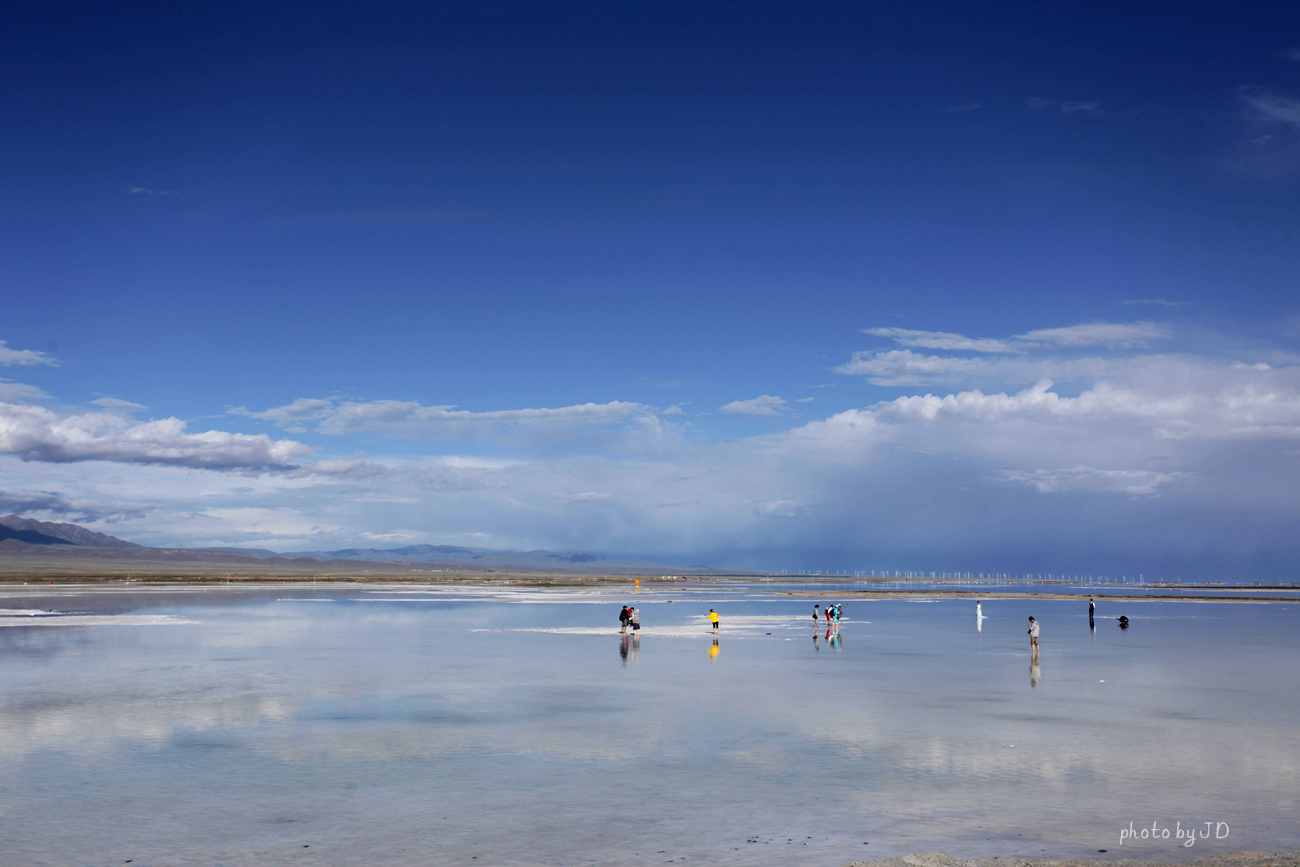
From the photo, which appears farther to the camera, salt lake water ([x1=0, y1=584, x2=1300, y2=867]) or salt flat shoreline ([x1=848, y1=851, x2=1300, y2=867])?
Result: salt lake water ([x1=0, y1=584, x2=1300, y2=867])

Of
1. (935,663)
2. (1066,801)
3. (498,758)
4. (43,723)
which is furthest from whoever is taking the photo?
(935,663)

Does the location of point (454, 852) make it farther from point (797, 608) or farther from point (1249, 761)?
point (797, 608)

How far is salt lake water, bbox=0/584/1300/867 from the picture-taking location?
12047mm

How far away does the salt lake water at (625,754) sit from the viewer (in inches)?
474

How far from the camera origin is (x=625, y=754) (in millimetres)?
17297

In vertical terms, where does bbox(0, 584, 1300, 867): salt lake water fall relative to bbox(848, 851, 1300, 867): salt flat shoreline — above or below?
below

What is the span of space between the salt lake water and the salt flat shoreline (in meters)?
0.35

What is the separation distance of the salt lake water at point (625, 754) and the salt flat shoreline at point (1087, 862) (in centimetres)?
35

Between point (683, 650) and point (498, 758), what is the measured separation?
21.5 m

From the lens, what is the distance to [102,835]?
12070mm

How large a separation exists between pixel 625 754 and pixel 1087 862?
830 centimetres

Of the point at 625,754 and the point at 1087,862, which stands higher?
the point at 1087,862

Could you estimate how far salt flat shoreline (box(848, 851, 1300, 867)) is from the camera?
425 inches

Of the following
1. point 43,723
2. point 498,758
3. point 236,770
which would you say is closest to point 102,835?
point 236,770
